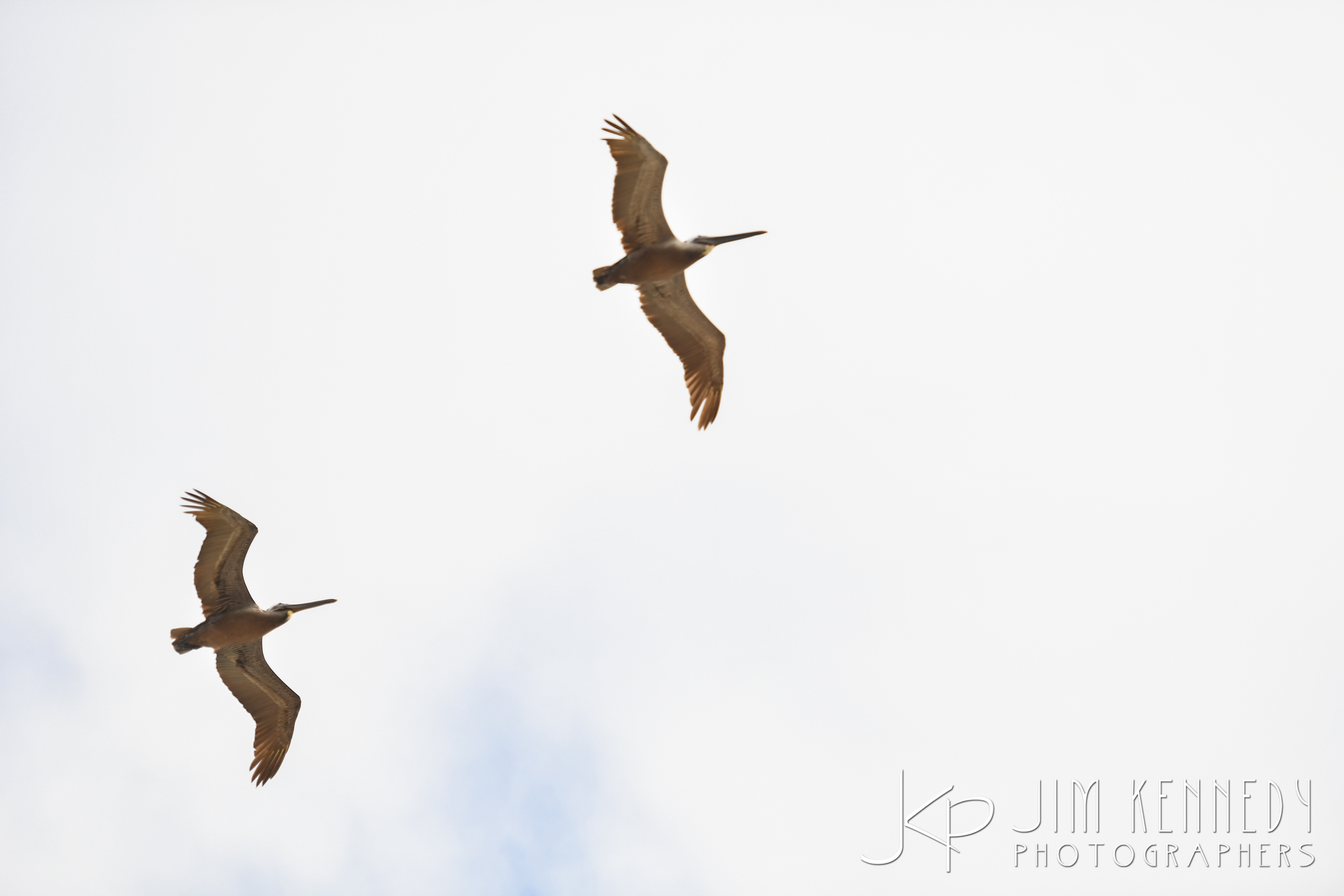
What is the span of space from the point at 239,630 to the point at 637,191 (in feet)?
37.2

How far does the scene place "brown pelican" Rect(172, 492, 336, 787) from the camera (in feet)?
79.4

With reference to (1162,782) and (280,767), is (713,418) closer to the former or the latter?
(280,767)

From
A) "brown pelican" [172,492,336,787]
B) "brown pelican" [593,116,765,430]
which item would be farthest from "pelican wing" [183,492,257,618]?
"brown pelican" [593,116,765,430]

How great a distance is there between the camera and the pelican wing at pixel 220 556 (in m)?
23.9

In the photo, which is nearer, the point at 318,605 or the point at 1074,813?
the point at 318,605

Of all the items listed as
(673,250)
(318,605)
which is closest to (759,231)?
(673,250)

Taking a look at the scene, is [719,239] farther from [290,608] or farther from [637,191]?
[290,608]

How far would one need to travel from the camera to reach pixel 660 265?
77.6ft

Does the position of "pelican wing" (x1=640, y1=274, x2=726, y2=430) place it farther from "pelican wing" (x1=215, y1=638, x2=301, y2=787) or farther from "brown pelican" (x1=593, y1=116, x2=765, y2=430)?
"pelican wing" (x1=215, y1=638, x2=301, y2=787)

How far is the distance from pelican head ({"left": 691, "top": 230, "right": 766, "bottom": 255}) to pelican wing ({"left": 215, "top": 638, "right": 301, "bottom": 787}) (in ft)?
38.7

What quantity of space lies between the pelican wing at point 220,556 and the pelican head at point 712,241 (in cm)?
985

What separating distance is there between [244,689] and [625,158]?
43.7 feet

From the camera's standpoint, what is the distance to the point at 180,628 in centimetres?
2481

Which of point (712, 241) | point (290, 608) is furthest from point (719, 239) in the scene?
point (290, 608)
